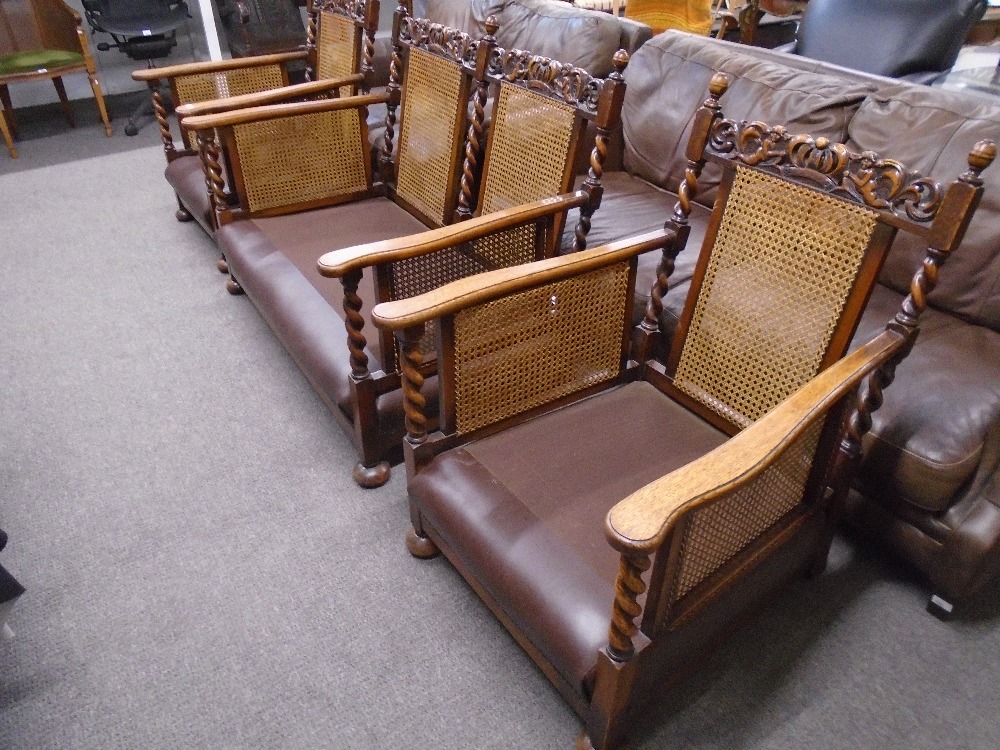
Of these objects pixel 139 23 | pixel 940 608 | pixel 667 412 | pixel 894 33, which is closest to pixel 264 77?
pixel 139 23

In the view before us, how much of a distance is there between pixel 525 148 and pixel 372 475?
0.92 metres

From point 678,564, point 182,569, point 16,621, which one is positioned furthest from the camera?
point 182,569

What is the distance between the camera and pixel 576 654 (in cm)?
110

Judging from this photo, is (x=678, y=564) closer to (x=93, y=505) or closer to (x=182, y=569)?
(x=182, y=569)

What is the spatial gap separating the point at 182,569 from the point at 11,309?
154 cm

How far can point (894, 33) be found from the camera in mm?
2988

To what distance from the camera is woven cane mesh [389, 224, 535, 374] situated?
66.4 inches

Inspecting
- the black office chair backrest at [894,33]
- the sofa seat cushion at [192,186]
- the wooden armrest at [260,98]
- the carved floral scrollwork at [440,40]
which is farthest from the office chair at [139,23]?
the black office chair backrest at [894,33]

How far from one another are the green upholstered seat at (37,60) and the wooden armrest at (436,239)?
3141 millimetres

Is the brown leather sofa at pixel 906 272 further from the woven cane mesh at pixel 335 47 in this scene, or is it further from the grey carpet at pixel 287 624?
the woven cane mesh at pixel 335 47

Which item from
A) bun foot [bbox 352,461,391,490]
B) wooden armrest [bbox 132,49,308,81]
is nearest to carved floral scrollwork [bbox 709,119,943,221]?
bun foot [bbox 352,461,391,490]

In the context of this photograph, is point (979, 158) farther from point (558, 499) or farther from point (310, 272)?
point (310, 272)

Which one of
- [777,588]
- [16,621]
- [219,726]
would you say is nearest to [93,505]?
[16,621]

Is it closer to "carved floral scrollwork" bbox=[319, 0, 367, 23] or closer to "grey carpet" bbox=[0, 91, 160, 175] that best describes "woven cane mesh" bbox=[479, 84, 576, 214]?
"carved floral scrollwork" bbox=[319, 0, 367, 23]
